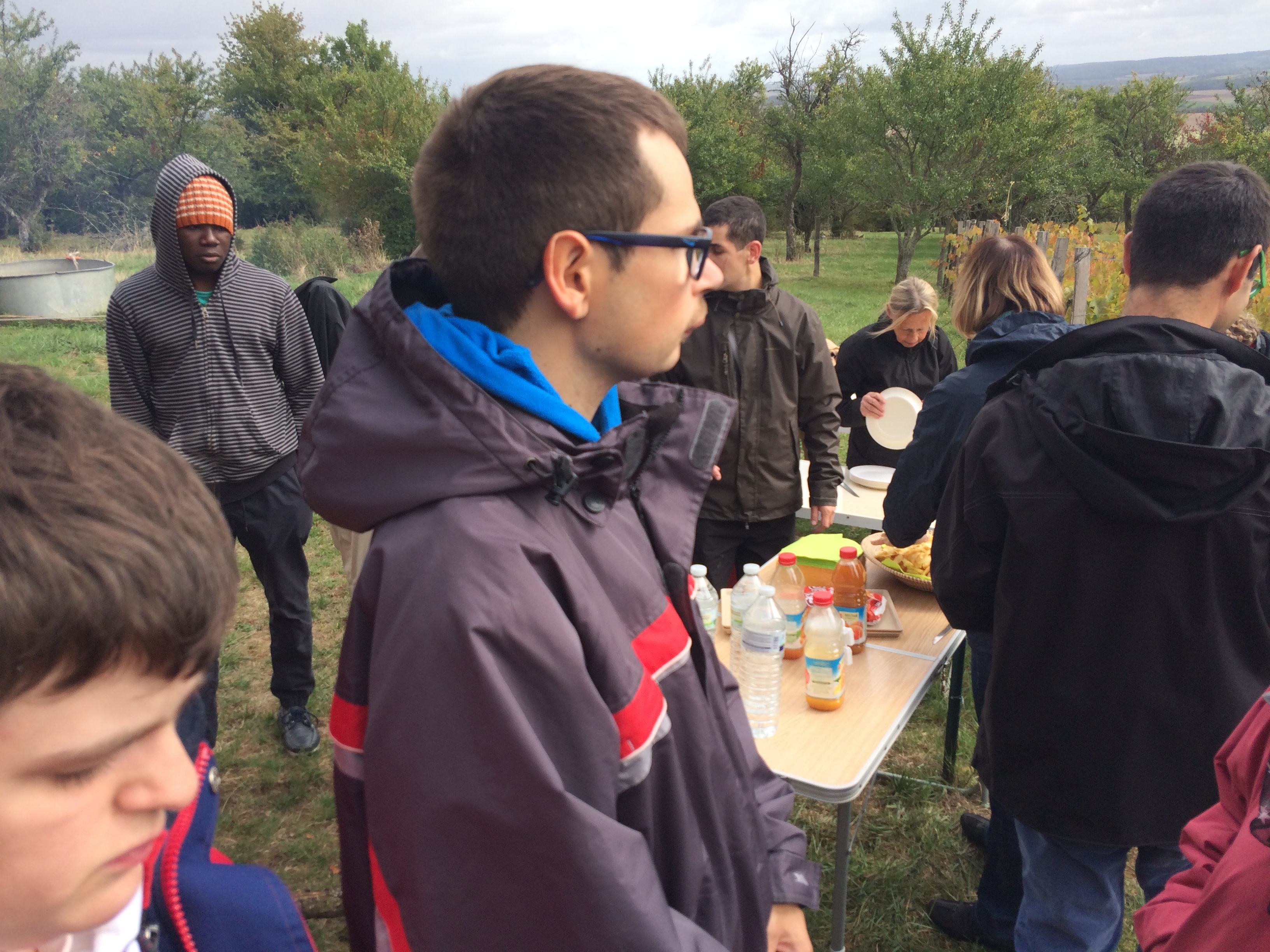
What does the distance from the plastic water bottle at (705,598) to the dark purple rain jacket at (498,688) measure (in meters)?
1.22

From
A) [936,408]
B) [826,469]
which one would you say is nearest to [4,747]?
[936,408]

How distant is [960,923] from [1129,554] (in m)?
1.60

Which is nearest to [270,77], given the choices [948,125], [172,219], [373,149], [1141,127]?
[373,149]

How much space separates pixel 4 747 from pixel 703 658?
0.93 meters

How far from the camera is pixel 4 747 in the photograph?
0.59 m

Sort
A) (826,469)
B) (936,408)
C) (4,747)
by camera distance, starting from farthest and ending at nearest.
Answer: (826,469) → (936,408) → (4,747)

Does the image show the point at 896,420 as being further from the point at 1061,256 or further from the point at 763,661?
the point at 1061,256

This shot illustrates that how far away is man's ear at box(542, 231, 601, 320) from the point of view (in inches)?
44.7

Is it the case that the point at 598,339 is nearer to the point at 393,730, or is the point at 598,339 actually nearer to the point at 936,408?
the point at 393,730

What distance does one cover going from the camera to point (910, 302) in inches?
180

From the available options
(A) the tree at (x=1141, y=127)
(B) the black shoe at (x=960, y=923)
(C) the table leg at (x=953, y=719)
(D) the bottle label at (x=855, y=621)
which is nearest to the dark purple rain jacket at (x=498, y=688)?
(D) the bottle label at (x=855, y=621)

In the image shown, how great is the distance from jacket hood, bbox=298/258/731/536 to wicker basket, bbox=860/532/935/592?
2.15 metres

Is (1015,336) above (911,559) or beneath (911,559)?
above

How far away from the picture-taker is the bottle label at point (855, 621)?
2.67 meters
